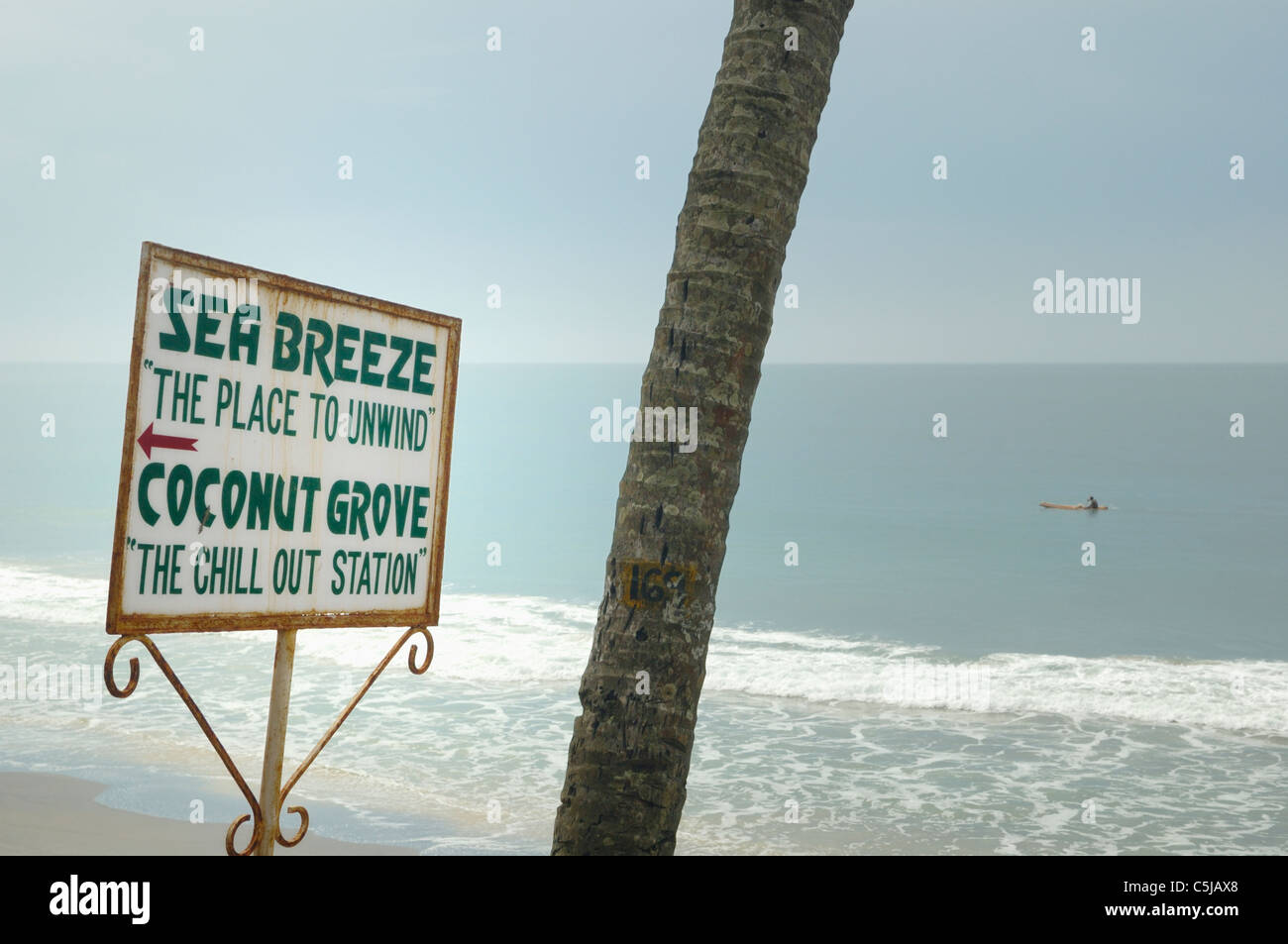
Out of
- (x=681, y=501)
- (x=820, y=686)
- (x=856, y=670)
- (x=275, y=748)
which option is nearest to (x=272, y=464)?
(x=275, y=748)

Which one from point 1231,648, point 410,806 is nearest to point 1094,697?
point 1231,648

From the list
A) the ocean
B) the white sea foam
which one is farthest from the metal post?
the white sea foam

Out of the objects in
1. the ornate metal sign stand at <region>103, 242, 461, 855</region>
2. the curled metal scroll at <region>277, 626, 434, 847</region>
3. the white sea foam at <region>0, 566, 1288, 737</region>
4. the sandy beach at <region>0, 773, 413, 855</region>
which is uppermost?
the ornate metal sign stand at <region>103, 242, 461, 855</region>

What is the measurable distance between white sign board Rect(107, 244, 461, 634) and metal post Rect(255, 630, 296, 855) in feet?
0.26

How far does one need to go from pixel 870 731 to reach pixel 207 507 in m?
14.4

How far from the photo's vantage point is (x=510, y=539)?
1859 inches

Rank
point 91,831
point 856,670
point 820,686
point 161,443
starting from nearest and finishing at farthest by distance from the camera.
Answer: point 161,443, point 91,831, point 820,686, point 856,670

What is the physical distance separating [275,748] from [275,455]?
2.48 feet

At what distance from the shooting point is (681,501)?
2877 millimetres

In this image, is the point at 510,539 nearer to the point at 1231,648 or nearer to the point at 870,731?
the point at 1231,648

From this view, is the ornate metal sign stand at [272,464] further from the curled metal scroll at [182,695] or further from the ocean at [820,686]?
the ocean at [820,686]

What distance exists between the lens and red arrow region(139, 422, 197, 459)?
8.15ft

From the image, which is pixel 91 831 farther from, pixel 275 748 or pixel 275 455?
pixel 275 455

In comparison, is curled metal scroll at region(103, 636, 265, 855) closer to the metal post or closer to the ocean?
the metal post
